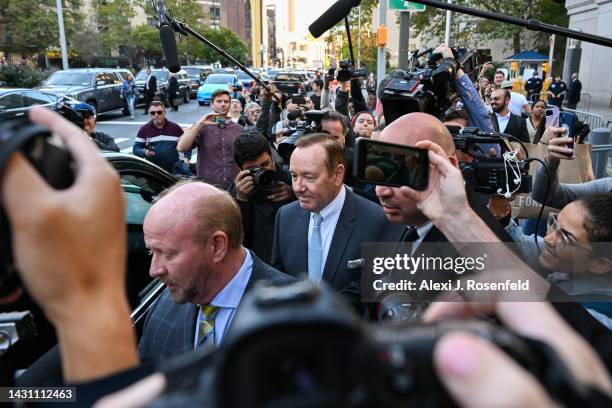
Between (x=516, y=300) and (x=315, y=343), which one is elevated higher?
(x=315, y=343)

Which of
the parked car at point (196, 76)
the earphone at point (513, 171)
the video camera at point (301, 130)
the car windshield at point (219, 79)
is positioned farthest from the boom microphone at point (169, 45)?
the parked car at point (196, 76)

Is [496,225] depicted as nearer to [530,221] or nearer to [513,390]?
[513,390]

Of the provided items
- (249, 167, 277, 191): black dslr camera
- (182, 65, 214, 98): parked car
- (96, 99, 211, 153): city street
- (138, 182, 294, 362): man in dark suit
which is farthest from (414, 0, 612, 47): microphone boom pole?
(182, 65, 214, 98): parked car

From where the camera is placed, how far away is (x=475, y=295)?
0.99 m

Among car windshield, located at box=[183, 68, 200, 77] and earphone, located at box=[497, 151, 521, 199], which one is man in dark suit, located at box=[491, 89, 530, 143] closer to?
earphone, located at box=[497, 151, 521, 199]

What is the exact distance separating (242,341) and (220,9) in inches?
3752

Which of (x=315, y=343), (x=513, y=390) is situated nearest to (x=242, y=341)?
(x=315, y=343)

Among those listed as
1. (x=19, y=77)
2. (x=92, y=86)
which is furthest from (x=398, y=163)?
(x=19, y=77)

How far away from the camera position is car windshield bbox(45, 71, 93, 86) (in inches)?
722

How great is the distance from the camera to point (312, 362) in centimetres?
48

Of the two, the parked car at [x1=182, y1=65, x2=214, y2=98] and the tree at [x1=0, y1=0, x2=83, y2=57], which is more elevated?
the tree at [x1=0, y1=0, x2=83, y2=57]

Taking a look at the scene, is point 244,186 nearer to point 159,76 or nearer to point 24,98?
point 24,98

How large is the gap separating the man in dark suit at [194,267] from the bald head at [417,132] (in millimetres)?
737

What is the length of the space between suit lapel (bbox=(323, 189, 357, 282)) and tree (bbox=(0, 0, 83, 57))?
34280mm
